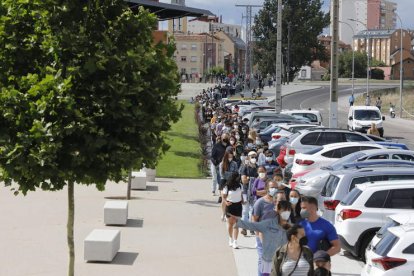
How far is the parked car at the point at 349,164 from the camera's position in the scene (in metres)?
21.5

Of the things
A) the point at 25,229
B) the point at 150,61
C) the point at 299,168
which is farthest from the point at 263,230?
the point at 299,168

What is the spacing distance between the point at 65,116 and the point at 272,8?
116498mm

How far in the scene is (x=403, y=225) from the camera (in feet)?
39.3

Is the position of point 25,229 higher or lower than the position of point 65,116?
lower

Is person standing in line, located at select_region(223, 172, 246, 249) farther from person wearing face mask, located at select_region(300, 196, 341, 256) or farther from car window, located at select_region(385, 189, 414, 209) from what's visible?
person wearing face mask, located at select_region(300, 196, 341, 256)

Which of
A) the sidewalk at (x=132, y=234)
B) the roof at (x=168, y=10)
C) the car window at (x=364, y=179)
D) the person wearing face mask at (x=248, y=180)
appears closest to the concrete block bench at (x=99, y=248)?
the sidewalk at (x=132, y=234)

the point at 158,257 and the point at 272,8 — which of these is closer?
the point at 158,257

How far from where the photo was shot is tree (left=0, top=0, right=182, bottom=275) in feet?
34.1

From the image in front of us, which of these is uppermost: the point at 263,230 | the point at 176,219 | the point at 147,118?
the point at 147,118

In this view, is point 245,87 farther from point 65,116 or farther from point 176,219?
point 65,116

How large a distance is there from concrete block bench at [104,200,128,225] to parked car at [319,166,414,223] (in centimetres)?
438

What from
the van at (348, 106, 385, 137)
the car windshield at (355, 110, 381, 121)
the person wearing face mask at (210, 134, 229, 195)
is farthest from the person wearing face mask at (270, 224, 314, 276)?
the car windshield at (355, 110, 381, 121)

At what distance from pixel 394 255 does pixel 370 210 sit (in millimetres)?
4289

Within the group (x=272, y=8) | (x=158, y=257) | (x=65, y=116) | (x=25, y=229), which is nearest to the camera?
(x=65, y=116)
